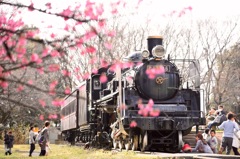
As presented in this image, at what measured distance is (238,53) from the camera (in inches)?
2041

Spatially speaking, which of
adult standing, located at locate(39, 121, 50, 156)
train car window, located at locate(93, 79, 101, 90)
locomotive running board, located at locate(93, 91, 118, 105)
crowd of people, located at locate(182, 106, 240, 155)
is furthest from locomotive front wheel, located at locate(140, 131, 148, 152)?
train car window, located at locate(93, 79, 101, 90)

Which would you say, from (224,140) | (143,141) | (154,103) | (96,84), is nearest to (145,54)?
(154,103)

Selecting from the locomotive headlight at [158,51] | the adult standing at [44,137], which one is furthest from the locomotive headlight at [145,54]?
the adult standing at [44,137]

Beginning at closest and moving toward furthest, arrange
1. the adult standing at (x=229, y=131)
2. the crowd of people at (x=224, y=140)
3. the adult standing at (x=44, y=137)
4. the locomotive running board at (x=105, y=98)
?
the crowd of people at (x=224, y=140) → the adult standing at (x=229, y=131) → the locomotive running board at (x=105, y=98) → the adult standing at (x=44, y=137)

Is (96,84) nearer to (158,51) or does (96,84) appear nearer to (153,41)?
(153,41)

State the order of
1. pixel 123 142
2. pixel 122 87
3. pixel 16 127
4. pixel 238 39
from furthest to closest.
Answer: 1. pixel 238 39
2. pixel 16 127
3. pixel 123 142
4. pixel 122 87

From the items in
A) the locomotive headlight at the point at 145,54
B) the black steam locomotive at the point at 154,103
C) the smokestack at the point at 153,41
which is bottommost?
the black steam locomotive at the point at 154,103

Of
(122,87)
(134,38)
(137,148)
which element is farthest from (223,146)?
(134,38)

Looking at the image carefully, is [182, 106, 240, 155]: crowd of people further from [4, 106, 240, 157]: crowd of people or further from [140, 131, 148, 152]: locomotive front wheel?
[140, 131, 148, 152]: locomotive front wheel

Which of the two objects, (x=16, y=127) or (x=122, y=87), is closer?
(x=122, y=87)

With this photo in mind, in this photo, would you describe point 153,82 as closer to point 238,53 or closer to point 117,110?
point 117,110

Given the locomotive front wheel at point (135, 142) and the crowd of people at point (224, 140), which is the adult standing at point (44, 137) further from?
the crowd of people at point (224, 140)

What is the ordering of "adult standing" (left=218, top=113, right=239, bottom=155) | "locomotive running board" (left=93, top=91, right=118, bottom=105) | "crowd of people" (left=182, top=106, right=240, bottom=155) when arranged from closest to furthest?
"crowd of people" (left=182, top=106, right=240, bottom=155) < "adult standing" (left=218, top=113, right=239, bottom=155) < "locomotive running board" (left=93, top=91, right=118, bottom=105)

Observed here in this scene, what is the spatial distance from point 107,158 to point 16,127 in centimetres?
3260
